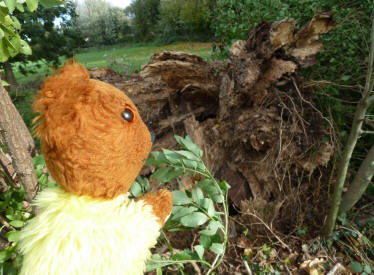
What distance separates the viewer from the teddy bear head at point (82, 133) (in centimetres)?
55

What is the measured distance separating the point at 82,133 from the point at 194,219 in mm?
420

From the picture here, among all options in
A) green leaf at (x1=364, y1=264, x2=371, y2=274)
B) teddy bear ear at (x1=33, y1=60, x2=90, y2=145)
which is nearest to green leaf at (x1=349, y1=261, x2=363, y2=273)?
green leaf at (x1=364, y1=264, x2=371, y2=274)

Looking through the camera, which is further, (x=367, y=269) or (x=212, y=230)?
(x=367, y=269)

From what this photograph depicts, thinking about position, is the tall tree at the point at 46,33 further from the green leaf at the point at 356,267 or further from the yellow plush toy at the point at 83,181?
the green leaf at the point at 356,267

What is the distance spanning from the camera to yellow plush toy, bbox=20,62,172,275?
0.56m

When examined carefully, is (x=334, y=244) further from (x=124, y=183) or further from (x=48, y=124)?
(x=48, y=124)

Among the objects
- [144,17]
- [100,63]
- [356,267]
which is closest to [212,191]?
[356,267]

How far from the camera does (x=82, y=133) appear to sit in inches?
21.9

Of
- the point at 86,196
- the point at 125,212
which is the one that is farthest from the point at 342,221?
the point at 86,196

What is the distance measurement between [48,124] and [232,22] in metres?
2.27

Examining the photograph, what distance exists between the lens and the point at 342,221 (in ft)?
4.53

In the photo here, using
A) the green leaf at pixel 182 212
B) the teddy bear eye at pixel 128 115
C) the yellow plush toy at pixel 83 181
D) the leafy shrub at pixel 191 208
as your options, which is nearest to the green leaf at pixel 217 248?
the leafy shrub at pixel 191 208

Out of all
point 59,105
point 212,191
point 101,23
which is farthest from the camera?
point 101,23

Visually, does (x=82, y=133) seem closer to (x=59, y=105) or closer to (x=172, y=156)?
(x=59, y=105)
